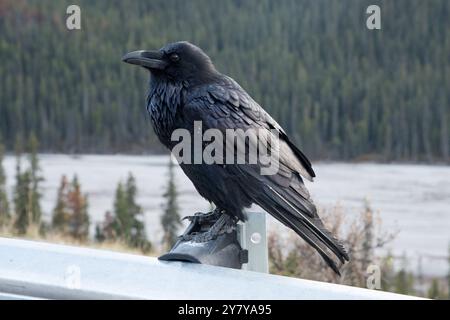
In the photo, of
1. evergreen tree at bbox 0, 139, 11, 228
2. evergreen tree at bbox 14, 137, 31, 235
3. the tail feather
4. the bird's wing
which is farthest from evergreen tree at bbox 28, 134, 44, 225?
the tail feather

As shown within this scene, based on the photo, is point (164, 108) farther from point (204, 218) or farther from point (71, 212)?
point (71, 212)

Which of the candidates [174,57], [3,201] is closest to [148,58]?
[174,57]

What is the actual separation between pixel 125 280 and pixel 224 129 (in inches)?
22.3

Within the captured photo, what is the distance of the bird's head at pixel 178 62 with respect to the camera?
1573 millimetres

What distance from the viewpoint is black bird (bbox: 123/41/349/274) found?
1.44 meters

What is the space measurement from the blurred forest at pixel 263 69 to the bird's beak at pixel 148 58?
1291 mm

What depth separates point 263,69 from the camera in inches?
114

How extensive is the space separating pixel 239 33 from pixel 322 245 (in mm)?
1713

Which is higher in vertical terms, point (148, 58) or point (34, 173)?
point (148, 58)

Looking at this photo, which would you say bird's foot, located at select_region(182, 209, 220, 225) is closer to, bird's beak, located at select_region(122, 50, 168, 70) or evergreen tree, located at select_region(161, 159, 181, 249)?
bird's beak, located at select_region(122, 50, 168, 70)
